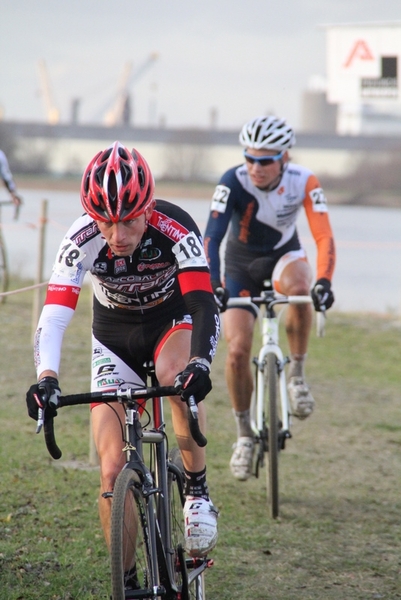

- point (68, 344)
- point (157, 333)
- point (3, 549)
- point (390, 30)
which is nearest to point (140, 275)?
point (157, 333)

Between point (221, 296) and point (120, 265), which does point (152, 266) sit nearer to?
point (120, 265)

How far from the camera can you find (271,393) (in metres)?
5.47

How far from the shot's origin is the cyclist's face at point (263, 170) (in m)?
5.99

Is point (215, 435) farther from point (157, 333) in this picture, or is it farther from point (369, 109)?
point (369, 109)

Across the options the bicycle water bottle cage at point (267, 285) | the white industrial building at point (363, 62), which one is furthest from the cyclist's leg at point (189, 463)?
the white industrial building at point (363, 62)

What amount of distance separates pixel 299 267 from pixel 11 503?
2.59 m

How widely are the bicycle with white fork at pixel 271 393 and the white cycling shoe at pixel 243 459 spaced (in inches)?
3.3

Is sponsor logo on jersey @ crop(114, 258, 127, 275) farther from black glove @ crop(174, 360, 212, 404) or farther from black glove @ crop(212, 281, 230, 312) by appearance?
black glove @ crop(212, 281, 230, 312)

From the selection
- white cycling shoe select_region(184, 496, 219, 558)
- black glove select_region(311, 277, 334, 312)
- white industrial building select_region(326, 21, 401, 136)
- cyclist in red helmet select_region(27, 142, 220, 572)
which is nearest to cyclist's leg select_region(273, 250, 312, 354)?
black glove select_region(311, 277, 334, 312)

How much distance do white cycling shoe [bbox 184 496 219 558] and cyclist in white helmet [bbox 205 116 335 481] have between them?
6.69ft

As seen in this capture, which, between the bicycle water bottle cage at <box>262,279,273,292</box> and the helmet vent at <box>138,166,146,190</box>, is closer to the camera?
the helmet vent at <box>138,166,146,190</box>

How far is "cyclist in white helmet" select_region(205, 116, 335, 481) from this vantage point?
19.4ft

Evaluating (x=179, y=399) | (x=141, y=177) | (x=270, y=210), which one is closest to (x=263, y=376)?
(x=270, y=210)

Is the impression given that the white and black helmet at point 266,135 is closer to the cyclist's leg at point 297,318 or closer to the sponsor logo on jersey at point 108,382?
the cyclist's leg at point 297,318
